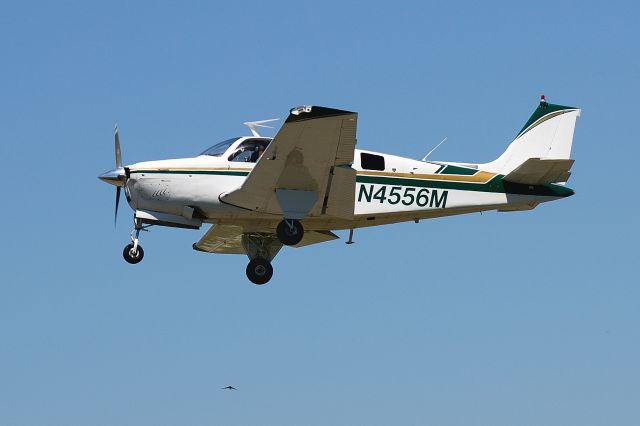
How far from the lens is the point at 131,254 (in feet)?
79.9

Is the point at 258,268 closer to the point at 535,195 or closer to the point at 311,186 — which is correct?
the point at 311,186

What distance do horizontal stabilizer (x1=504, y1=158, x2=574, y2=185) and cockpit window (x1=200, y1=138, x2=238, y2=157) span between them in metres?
6.04

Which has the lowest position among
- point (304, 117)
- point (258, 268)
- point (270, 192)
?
point (258, 268)

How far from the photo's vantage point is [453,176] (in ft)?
82.6

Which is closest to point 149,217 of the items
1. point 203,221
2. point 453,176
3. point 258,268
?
point 203,221

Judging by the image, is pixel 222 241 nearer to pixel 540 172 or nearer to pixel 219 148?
pixel 219 148

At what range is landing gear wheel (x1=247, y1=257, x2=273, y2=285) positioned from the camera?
26.1 m

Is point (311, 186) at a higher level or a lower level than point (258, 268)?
higher

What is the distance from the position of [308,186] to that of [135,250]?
3900mm

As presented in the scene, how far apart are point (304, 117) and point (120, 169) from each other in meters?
4.73

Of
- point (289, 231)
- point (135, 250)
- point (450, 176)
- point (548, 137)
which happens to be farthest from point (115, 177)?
point (548, 137)

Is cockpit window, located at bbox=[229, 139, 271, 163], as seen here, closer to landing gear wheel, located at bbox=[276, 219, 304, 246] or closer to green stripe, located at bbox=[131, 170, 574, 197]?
landing gear wheel, located at bbox=[276, 219, 304, 246]

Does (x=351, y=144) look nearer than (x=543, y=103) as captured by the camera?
Yes

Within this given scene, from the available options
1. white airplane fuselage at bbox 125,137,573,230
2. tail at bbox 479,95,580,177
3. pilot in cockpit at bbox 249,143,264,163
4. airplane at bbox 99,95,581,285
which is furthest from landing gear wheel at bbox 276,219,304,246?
tail at bbox 479,95,580,177
